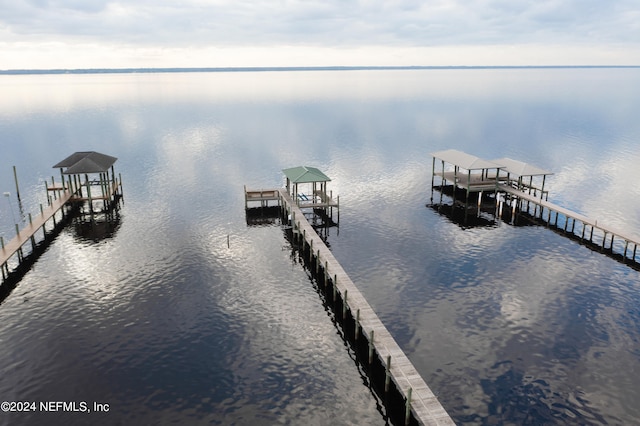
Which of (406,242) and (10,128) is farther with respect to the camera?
(10,128)

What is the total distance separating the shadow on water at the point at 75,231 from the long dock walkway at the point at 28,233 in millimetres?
1195

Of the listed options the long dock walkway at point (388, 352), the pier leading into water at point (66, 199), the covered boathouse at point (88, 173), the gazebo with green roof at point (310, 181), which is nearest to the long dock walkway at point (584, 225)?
the gazebo with green roof at point (310, 181)

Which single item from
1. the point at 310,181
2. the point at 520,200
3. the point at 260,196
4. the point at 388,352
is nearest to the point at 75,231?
the point at 260,196

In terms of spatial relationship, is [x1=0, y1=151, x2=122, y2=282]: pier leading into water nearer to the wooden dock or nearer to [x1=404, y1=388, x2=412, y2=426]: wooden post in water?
the wooden dock

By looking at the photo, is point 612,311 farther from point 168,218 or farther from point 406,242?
point 168,218

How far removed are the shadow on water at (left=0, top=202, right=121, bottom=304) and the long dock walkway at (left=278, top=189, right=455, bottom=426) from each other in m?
28.0

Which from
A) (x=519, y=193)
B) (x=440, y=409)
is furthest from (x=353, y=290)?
(x=519, y=193)

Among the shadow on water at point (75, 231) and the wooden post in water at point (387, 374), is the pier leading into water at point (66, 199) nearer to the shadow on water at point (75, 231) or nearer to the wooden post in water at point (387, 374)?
the shadow on water at point (75, 231)

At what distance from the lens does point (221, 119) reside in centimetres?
17675

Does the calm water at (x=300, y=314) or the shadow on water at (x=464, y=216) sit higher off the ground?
the shadow on water at (x=464, y=216)

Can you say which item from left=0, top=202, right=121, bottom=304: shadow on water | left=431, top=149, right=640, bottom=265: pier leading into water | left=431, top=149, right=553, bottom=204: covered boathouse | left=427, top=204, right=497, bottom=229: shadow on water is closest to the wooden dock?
left=0, top=202, right=121, bottom=304: shadow on water

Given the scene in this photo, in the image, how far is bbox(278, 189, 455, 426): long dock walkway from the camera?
84.2 feet

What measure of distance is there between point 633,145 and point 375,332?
119 metres

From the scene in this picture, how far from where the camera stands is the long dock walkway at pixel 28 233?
46281 millimetres
